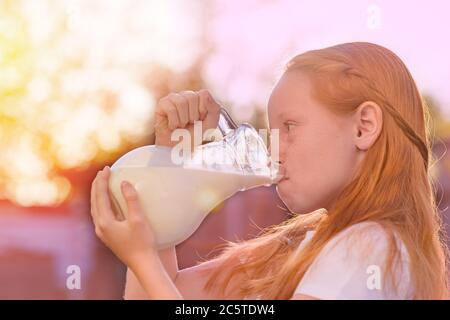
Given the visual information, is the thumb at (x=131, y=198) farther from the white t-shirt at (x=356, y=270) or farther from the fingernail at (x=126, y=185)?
the white t-shirt at (x=356, y=270)

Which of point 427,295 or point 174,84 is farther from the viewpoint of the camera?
point 174,84

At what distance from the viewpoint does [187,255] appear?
5.83 feet

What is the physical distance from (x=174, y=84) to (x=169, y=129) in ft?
2.08

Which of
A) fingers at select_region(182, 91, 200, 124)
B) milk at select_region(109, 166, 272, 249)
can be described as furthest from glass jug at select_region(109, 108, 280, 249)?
fingers at select_region(182, 91, 200, 124)

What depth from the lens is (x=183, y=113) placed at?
3.29 feet

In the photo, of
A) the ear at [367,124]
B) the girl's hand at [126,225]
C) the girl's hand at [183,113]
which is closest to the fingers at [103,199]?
the girl's hand at [126,225]

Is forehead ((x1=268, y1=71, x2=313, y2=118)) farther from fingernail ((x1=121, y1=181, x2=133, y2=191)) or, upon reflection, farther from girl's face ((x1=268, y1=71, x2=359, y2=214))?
fingernail ((x1=121, y1=181, x2=133, y2=191))

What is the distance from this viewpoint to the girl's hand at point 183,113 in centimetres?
99

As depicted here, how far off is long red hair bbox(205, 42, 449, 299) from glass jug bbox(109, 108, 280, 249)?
0.11 metres

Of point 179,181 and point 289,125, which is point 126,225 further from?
point 289,125

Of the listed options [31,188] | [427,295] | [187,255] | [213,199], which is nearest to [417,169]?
[427,295]

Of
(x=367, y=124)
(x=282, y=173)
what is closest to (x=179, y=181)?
(x=282, y=173)

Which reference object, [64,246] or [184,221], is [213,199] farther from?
[64,246]
